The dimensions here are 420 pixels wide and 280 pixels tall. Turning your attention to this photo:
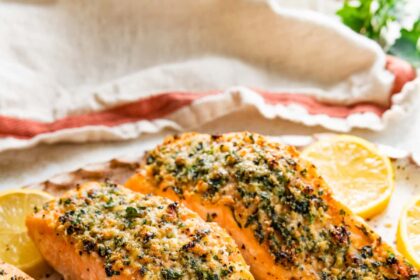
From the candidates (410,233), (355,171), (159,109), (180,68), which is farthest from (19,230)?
(410,233)

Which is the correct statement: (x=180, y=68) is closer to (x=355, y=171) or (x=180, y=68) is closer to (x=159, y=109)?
(x=159, y=109)

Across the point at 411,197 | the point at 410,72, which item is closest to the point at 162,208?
the point at 411,197

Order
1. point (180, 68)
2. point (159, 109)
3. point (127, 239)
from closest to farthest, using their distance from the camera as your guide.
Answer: point (127, 239), point (159, 109), point (180, 68)

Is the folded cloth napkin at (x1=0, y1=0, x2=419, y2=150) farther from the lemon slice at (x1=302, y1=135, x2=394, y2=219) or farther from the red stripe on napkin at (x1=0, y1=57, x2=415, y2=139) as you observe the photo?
the lemon slice at (x1=302, y1=135, x2=394, y2=219)

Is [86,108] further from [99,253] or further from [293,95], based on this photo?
[99,253]

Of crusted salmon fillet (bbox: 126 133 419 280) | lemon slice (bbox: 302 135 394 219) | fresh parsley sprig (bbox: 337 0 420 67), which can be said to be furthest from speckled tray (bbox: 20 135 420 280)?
fresh parsley sprig (bbox: 337 0 420 67)

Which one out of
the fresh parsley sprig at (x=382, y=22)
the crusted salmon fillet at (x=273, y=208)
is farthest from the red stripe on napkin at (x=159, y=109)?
the crusted salmon fillet at (x=273, y=208)

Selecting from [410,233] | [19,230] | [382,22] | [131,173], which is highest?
[382,22]
